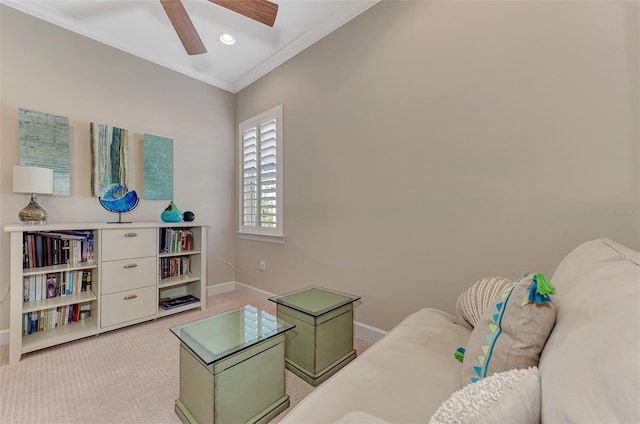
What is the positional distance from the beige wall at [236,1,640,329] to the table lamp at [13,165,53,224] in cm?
204

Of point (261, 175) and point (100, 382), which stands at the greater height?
point (261, 175)

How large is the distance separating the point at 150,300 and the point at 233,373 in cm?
180

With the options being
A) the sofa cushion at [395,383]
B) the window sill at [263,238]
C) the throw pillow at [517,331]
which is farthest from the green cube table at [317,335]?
the window sill at [263,238]

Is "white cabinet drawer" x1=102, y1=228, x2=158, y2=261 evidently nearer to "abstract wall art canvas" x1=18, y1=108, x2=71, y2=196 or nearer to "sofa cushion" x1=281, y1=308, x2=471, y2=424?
"abstract wall art canvas" x1=18, y1=108, x2=71, y2=196

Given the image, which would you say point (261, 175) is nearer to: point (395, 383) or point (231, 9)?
point (231, 9)

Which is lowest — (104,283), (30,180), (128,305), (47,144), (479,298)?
(128,305)

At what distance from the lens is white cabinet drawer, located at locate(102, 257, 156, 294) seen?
227 cm

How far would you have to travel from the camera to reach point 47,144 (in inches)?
89.2

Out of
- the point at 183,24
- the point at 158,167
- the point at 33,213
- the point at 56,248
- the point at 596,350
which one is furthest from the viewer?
the point at 158,167

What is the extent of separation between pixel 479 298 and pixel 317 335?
0.94 metres

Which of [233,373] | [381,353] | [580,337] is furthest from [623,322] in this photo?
[233,373]

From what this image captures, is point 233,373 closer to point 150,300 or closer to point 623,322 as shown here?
point 623,322

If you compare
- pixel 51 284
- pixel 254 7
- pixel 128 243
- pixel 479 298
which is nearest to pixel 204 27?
pixel 254 7

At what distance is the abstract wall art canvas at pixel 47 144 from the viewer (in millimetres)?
2174
